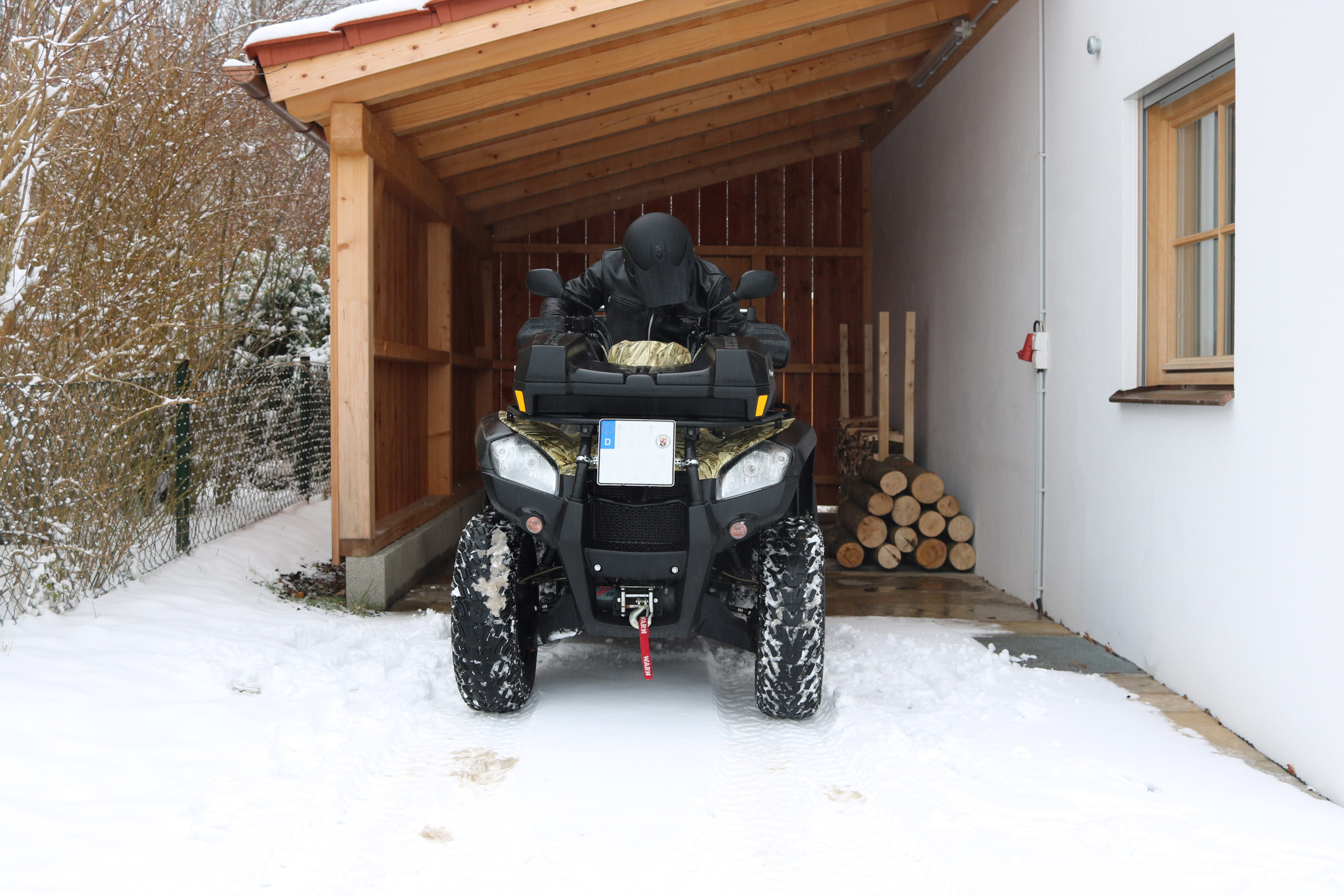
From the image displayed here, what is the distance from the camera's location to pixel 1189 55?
393 cm

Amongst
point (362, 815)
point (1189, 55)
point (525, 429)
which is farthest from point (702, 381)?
point (1189, 55)

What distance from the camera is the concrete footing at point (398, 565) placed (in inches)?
210

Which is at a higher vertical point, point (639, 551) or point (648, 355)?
point (648, 355)

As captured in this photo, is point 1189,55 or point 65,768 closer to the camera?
point 65,768

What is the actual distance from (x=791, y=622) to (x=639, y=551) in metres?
0.54

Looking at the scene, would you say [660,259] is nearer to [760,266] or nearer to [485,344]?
[485,344]

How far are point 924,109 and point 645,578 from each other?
5985 mm

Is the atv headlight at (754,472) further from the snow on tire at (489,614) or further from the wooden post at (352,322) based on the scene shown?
the wooden post at (352,322)

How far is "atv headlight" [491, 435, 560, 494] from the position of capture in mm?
3262

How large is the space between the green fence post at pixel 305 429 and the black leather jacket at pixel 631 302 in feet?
13.9

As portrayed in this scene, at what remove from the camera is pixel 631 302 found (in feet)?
13.1

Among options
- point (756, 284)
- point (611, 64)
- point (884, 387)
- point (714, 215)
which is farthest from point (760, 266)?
point (756, 284)

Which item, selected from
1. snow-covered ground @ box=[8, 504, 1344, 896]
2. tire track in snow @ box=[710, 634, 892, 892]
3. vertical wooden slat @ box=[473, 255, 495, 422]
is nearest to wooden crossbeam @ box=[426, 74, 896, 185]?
vertical wooden slat @ box=[473, 255, 495, 422]

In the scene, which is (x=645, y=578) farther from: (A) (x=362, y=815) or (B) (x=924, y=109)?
(B) (x=924, y=109)
